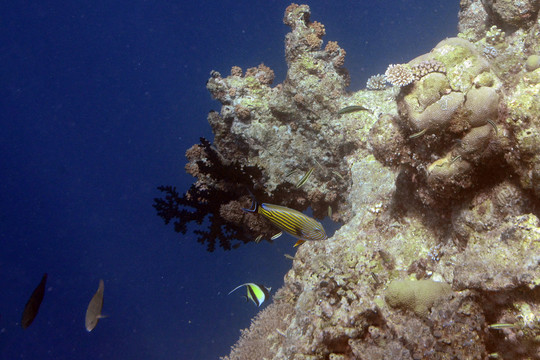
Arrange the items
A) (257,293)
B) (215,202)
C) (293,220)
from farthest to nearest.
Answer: (215,202) < (257,293) < (293,220)

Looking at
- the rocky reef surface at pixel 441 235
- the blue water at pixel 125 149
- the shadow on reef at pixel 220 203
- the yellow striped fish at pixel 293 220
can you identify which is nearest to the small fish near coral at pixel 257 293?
the rocky reef surface at pixel 441 235

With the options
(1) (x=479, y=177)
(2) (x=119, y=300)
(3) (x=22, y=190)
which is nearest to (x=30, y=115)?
(3) (x=22, y=190)

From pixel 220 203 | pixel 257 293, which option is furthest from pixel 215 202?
pixel 257 293

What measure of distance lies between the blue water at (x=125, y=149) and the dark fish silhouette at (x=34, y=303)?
2607 cm

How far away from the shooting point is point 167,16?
71875 mm

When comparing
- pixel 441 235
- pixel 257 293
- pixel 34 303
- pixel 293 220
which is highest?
pixel 34 303

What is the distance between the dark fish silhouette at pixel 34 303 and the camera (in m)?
3.72

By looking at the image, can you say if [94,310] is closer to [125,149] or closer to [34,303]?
[34,303]

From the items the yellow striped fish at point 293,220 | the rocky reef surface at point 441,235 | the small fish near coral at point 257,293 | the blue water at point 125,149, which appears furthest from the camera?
the blue water at point 125,149

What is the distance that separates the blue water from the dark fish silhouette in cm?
2607

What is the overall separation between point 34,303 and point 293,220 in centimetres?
337

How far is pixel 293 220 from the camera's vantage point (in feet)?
10.3

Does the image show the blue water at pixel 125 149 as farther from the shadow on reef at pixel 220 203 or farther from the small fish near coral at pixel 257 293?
the small fish near coral at pixel 257 293

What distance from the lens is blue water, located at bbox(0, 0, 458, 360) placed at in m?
40.2
